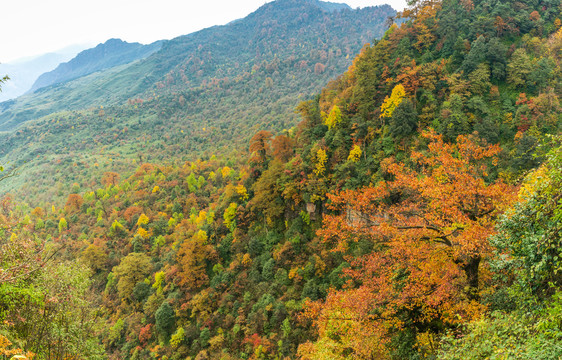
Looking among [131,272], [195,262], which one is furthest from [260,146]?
[131,272]

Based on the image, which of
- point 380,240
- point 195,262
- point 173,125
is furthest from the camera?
point 173,125

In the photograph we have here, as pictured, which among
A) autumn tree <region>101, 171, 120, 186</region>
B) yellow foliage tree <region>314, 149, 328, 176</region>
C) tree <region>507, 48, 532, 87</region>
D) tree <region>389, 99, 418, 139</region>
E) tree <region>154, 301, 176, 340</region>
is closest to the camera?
tree <region>389, 99, 418, 139</region>

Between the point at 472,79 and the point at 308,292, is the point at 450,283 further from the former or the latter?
the point at 472,79

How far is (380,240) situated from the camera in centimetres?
1242

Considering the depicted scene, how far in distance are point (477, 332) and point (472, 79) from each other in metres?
30.1

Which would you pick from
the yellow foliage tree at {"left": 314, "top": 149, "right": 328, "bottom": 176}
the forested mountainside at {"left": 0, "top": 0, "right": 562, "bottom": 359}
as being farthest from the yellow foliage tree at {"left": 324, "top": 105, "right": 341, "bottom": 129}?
the yellow foliage tree at {"left": 314, "top": 149, "right": 328, "bottom": 176}

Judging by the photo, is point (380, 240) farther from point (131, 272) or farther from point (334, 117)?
point (131, 272)

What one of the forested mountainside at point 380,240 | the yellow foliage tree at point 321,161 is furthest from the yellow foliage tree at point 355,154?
the yellow foliage tree at point 321,161

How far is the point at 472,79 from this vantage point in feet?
91.5

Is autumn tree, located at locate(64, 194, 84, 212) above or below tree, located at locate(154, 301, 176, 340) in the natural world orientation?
above

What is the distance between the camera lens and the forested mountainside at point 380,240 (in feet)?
24.0

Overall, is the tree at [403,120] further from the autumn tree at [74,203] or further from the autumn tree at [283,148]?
the autumn tree at [74,203]

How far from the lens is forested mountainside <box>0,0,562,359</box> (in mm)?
7316

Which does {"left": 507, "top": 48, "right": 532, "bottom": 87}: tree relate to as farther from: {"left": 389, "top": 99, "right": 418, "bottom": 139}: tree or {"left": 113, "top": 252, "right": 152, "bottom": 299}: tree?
{"left": 113, "top": 252, "right": 152, "bottom": 299}: tree
